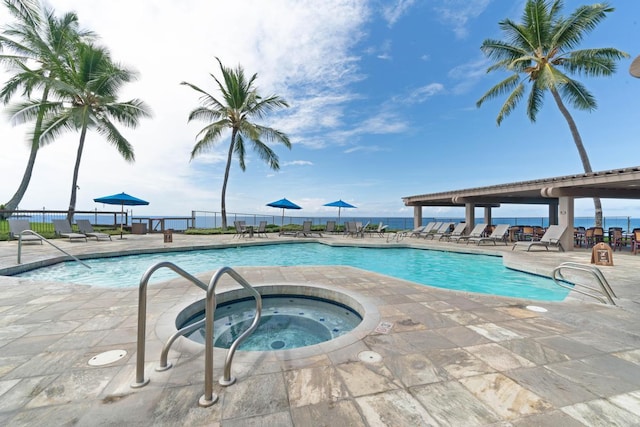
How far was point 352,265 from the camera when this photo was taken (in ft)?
28.6

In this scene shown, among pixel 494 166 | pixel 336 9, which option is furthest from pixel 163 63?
pixel 494 166

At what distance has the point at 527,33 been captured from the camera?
12.9m

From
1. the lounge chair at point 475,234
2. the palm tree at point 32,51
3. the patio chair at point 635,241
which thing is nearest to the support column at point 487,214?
the lounge chair at point 475,234

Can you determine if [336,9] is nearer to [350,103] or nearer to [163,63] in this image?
[163,63]

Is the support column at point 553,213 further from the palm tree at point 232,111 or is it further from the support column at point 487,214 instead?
the palm tree at point 232,111

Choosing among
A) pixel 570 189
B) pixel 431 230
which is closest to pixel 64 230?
pixel 431 230

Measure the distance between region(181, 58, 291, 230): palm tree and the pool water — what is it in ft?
41.9

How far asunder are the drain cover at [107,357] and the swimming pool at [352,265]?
163 inches

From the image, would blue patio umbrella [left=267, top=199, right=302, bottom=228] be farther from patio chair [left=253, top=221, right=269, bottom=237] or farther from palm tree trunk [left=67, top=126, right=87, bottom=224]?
palm tree trunk [left=67, top=126, right=87, bottom=224]

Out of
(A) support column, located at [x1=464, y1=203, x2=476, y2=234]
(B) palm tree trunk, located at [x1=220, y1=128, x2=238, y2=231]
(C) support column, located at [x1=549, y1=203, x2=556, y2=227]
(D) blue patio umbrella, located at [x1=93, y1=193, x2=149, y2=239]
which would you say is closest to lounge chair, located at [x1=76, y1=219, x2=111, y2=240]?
(D) blue patio umbrella, located at [x1=93, y1=193, x2=149, y2=239]

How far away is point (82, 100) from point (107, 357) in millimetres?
17002

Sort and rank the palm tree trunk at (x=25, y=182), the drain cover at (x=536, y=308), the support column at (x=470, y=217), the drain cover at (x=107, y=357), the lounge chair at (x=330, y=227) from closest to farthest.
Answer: the drain cover at (x=107, y=357)
the drain cover at (x=536, y=308)
the palm tree trunk at (x=25, y=182)
the support column at (x=470, y=217)
the lounge chair at (x=330, y=227)

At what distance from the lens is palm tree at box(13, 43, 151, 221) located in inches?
515

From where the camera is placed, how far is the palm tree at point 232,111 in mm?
15219
